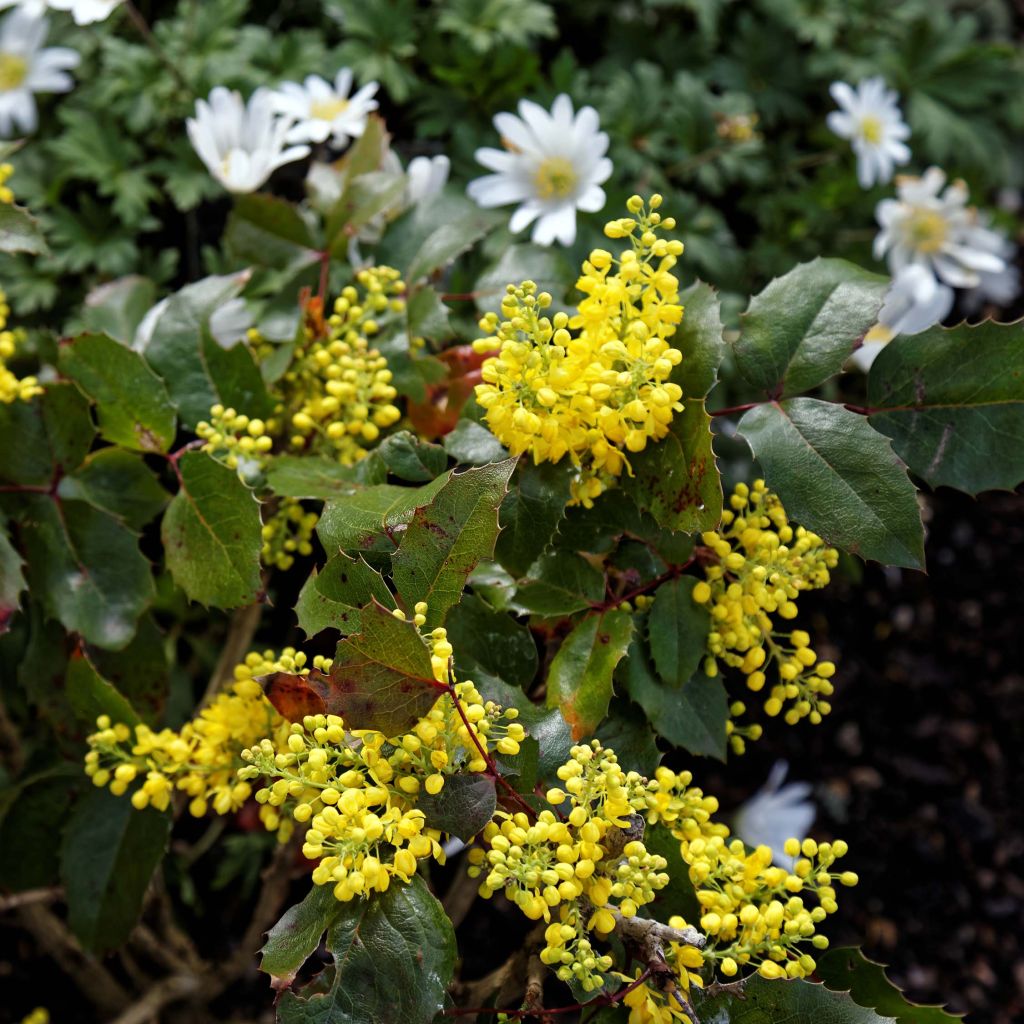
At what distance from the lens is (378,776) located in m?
0.79

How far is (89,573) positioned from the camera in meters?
1.11

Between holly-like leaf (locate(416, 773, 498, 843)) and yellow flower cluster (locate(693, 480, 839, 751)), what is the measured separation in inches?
10.6

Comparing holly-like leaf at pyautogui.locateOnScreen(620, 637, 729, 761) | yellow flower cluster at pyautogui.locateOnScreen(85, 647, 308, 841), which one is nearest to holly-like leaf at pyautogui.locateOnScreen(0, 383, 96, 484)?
yellow flower cluster at pyautogui.locateOnScreen(85, 647, 308, 841)

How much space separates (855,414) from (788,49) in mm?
1529

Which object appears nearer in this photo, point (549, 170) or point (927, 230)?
point (549, 170)

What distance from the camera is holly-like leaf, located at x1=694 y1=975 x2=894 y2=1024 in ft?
2.59

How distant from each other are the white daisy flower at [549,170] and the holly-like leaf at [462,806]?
783 millimetres

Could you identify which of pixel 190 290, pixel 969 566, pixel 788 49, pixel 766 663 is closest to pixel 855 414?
pixel 766 663

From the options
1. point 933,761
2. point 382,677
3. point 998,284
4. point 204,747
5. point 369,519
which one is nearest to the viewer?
point 382,677

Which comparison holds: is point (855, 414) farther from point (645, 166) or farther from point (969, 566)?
point (969, 566)

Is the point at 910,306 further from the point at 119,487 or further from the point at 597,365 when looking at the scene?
the point at 119,487

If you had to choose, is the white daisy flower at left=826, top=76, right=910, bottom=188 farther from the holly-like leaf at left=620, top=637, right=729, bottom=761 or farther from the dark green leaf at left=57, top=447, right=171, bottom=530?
the dark green leaf at left=57, top=447, right=171, bottom=530

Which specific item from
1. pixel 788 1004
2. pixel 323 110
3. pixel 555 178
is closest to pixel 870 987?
pixel 788 1004

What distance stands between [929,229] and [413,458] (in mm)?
1412
